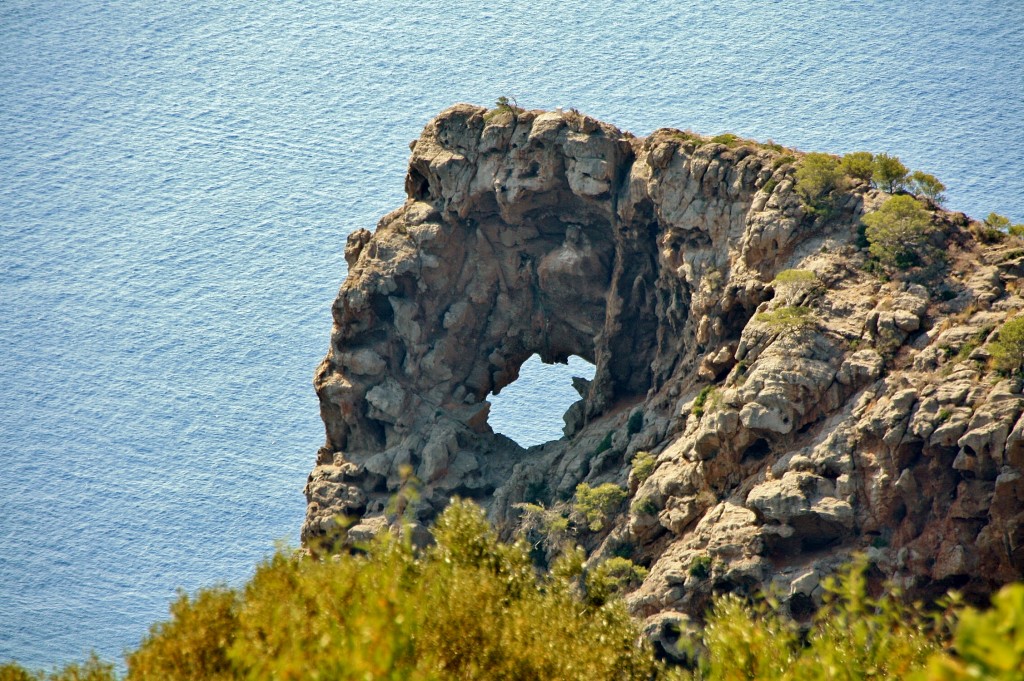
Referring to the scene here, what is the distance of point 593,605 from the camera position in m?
51.8

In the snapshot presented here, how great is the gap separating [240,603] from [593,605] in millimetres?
14767

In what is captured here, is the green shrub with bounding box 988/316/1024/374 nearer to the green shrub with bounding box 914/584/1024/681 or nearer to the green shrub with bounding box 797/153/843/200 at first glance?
the green shrub with bounding box 797/153/843/200

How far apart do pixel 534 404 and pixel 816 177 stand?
7334cm

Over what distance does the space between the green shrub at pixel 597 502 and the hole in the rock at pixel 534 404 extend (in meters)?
60.0

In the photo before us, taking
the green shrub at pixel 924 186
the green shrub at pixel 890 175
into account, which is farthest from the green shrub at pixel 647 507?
the green shrub at pixel 924 186

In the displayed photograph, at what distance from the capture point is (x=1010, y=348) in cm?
5572

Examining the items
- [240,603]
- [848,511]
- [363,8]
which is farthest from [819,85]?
[240,603]

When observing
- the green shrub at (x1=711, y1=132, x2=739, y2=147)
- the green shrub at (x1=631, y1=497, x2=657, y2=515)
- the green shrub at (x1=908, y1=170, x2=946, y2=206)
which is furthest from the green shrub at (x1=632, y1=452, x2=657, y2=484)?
the green shrub at (x1=908, y1=170, x2=946, y2=206)

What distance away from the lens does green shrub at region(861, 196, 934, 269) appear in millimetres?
62750

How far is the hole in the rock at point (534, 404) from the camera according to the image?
5261 inches

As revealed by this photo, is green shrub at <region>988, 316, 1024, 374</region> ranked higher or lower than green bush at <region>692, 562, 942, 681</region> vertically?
higher

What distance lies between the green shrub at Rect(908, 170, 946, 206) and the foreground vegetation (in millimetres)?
25922

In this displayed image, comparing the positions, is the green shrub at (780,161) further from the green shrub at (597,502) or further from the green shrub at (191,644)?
the green shrub at (191,644)

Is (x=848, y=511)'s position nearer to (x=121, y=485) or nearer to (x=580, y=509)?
(x=580, y=509)
